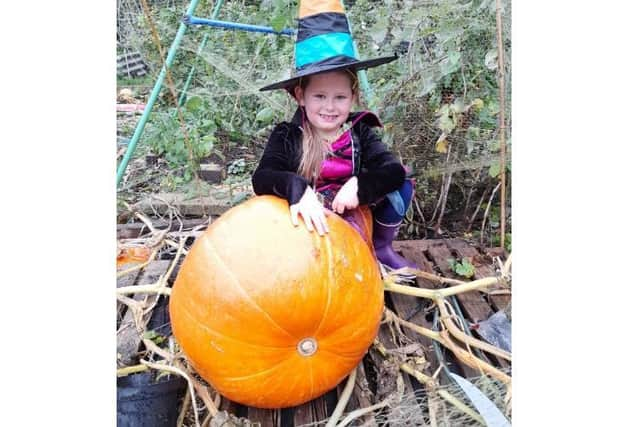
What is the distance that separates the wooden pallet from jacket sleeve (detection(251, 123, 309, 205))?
646 millimetres

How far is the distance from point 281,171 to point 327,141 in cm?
25

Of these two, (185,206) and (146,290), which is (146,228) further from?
(146,290)

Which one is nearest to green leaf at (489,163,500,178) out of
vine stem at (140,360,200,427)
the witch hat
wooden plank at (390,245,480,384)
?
wooden plank at (390,245,480,384)

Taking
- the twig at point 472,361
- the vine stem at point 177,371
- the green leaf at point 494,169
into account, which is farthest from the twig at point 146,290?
the green leaf at point 494,169

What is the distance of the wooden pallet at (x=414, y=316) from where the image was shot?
1.61m

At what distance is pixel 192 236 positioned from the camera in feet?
8.39

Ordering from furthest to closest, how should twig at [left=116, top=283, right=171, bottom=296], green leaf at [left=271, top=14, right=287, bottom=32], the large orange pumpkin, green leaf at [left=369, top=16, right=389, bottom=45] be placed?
green leaf at [left=369, top=16, right=389, bottom=45]
green leaf at [left=271, top=14, right=287, bottom=32]
twig at [left=116, top=283, right=171, bottom=296]
the large orange pumpkin

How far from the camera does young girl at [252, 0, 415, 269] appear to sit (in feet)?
5.71

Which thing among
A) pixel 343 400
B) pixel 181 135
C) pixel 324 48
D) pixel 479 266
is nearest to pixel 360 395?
pixel 343 400

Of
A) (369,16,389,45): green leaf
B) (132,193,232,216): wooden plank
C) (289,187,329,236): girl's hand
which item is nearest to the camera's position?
(289,187,329,236): girl's hand

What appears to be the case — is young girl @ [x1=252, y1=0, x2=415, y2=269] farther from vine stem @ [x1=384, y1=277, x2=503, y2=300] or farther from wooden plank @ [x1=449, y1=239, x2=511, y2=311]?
wooden plank @ [x1=449, y1=239, x2=511, y2=311]

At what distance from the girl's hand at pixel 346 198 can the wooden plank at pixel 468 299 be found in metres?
0.70
